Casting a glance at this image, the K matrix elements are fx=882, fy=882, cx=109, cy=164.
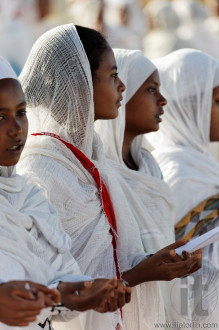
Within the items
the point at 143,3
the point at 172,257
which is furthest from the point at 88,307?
the point at 143,3

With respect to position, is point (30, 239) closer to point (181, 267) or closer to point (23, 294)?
point (23, 294)

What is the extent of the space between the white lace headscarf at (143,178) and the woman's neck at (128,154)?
0.02 m

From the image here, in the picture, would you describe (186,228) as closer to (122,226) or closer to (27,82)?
(122,226)

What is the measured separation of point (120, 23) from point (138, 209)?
1006 centimetres

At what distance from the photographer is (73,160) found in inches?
141

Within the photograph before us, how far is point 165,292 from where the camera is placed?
433 cm

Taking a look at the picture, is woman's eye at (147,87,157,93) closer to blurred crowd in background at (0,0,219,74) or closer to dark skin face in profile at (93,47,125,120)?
dark skin face in profile at (93,47,125,120)

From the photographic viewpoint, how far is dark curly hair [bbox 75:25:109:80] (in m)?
3.78

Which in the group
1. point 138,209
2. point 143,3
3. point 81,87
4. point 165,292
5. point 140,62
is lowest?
point 143,3

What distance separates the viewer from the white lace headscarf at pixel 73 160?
11.4 feet

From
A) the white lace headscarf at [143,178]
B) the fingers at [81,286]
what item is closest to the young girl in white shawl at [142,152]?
the white lace headscarf at [143,178]

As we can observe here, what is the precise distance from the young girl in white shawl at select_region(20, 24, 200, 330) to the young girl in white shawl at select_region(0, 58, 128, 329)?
40 centimetres

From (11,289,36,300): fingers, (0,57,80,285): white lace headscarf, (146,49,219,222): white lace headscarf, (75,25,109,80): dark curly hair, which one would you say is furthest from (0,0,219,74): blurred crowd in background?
(11,289,36,300): fingers

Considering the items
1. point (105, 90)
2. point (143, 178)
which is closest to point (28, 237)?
point (105, 90)
